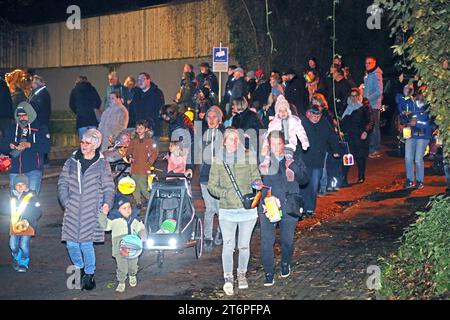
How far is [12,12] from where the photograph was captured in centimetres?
3903

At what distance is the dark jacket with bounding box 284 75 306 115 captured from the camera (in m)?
18.2

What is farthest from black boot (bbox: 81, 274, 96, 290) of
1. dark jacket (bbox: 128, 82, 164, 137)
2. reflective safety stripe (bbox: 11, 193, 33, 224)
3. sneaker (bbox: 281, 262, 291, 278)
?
dark jacket (bbox: 128, 82, 164, 137)

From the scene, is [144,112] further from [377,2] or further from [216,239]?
[377,2]

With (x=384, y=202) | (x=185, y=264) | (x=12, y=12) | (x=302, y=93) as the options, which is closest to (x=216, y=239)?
(x=185, y=264)

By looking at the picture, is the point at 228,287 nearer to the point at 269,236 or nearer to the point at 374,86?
the point at 269,236

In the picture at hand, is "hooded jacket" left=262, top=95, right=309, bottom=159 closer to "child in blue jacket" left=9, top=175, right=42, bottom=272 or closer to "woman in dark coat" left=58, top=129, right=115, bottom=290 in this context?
"woman in dark coat" left=58, top=129, right=115, bottom=290

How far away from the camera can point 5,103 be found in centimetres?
1811

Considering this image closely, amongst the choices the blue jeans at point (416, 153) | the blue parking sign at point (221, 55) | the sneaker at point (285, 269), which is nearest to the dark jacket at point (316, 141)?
the blue jeans at point (416, 153)

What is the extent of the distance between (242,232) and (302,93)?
8933 mm

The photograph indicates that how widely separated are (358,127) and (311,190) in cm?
334

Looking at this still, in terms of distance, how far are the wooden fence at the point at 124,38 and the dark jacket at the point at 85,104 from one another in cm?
1301

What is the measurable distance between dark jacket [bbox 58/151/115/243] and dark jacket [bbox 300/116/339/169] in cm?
459

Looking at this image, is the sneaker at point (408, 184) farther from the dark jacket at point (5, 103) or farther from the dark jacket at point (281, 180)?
the dark jacket at point (5, 103)
